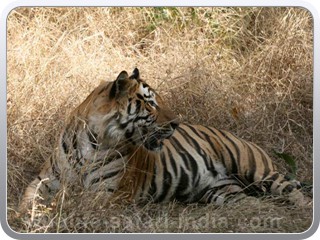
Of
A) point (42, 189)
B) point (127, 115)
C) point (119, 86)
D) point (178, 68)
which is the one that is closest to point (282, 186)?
point (127, 115)

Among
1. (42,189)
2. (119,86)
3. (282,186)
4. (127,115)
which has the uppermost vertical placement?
(119,86)

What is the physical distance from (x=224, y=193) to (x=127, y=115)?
740 millimetres

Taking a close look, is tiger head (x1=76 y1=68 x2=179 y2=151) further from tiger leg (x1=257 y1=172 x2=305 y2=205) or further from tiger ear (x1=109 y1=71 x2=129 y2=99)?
tiger leg (x1=257 y1=172 x2=305 y2=205)

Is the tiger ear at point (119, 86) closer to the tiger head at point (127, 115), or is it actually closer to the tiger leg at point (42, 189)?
the tiger head at point (127, 115)

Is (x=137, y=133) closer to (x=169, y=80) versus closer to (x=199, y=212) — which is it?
(x=199, y=212)

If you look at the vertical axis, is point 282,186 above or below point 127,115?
below

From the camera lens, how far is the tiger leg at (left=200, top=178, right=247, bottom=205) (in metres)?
4.82

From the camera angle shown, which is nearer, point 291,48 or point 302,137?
point 302,137

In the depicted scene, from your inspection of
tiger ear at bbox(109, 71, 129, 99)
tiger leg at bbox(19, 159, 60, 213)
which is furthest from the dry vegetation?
Result: tiger ear at bbox(109, 71, 129, 99)

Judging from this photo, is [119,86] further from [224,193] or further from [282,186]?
[282,186]

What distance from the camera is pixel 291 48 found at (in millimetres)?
6367

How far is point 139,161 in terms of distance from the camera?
466 centimetres

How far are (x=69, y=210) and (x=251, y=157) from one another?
1244mm

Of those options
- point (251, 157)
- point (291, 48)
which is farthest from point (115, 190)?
point (291, 48)
